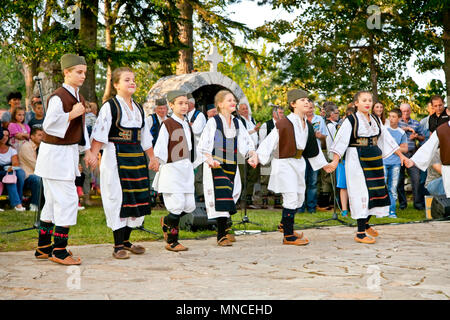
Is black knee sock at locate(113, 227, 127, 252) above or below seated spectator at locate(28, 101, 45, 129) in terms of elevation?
below

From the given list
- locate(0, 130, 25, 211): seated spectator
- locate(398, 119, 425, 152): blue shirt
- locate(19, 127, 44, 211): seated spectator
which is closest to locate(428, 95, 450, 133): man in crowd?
locate(398, 119, 425, 152): blue shirt

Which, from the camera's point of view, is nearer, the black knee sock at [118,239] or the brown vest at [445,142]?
the black knee sock at [118,239]

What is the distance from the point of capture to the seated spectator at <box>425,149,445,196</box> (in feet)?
23.1

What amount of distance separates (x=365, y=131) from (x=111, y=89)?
497 inches

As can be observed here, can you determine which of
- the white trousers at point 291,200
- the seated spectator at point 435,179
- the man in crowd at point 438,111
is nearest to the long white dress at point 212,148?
the white trousers at point 291,200

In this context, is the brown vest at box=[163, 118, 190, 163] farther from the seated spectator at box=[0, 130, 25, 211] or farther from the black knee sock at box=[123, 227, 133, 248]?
the seated spectator at box=[0, 130, 25, 211]

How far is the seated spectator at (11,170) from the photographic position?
883cm

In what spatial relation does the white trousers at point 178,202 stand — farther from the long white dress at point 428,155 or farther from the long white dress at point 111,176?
the long white dress at point 428,155

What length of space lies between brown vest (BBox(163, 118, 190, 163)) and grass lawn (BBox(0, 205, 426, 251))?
124cm

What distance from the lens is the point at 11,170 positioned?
876cm

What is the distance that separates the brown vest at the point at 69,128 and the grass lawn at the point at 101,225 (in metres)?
1.53

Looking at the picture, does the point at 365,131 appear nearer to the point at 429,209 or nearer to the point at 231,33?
the point at 429,209
